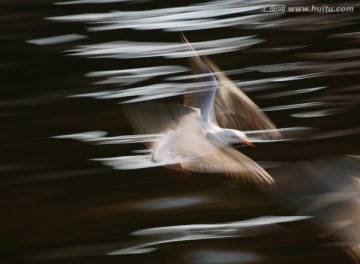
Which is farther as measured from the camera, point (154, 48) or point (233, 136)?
point (154, 48)

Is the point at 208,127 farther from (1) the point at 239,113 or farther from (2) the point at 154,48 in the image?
(2) the point at 154,48

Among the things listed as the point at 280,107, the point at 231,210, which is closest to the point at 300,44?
the point at 280,107

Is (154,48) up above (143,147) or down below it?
above

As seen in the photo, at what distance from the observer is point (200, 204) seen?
100cm

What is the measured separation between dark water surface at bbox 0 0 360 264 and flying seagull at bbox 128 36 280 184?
21 mm

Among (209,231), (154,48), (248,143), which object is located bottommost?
(209,231)

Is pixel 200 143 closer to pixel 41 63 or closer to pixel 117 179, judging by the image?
pixel 117 179

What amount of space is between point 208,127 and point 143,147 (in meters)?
0.11

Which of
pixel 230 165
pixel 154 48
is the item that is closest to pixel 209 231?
pixel 230 165

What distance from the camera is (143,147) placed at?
1087 mm

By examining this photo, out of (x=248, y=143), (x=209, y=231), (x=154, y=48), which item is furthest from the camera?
(x=154, y=48)

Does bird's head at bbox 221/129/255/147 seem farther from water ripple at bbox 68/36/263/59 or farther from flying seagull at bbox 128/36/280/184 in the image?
water ripple at bbox 68/36/263/59

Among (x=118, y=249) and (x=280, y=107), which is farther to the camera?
(x=280, y=107)

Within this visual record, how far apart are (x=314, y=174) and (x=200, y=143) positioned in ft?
0.63
